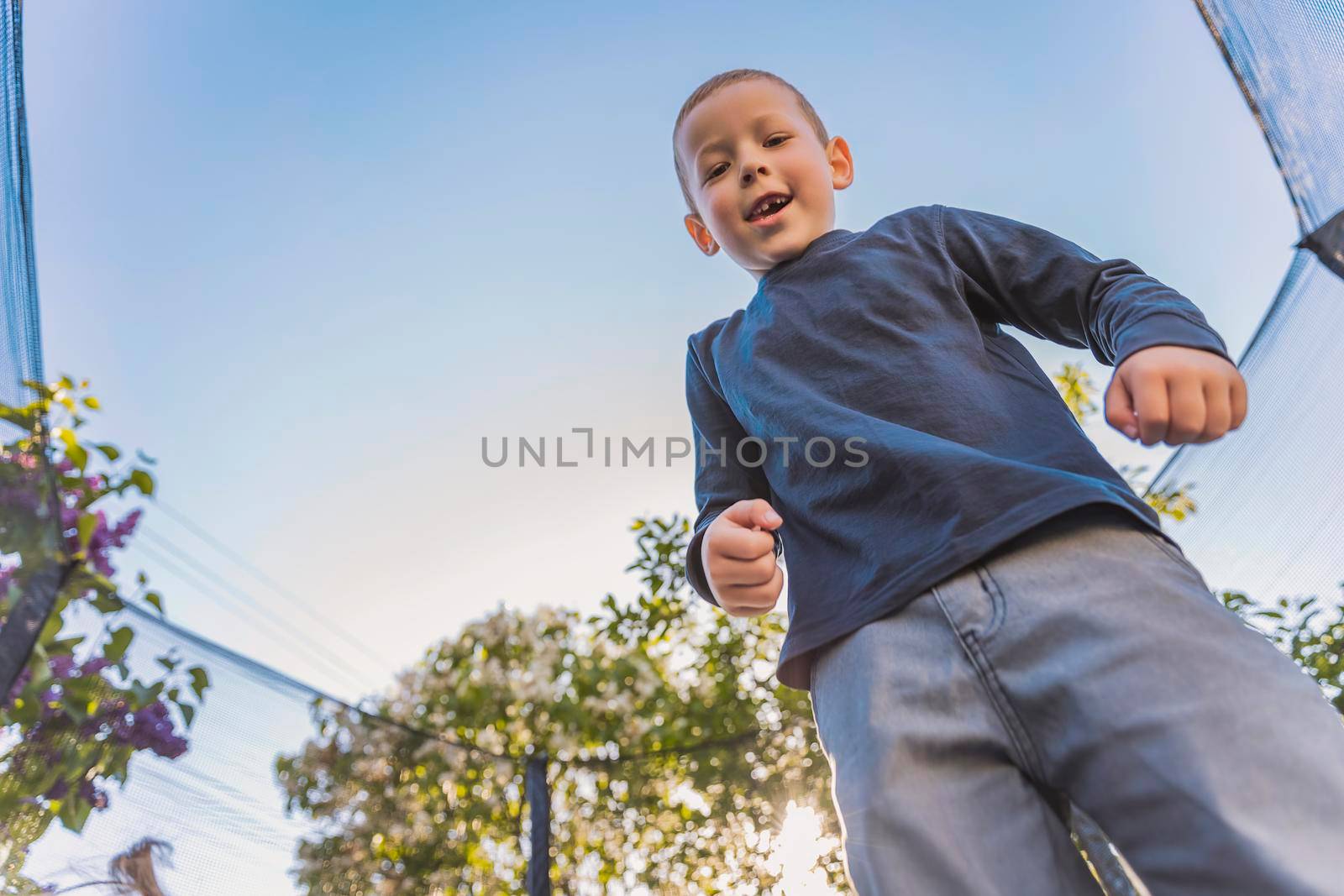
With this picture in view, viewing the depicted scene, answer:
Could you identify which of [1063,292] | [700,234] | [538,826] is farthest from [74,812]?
[1063,292]

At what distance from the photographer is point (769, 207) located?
2.81 ft

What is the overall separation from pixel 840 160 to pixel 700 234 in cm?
20

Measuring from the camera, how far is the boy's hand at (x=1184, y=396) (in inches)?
19.5

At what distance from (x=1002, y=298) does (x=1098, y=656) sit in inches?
14.7

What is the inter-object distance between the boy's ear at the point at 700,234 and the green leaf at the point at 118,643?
1.12 meters

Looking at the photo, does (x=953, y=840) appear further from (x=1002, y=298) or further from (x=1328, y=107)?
(x=1328, y=107)

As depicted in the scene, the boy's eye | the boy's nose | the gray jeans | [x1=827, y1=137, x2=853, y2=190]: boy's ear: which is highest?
[x1=827, y1=137, x2=853, y2=190]: boy's ear

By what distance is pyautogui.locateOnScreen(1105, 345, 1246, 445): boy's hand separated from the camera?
0.49 m

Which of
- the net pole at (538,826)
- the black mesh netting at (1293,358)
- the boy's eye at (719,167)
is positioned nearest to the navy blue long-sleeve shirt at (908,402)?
the boy's eye at (719,167)

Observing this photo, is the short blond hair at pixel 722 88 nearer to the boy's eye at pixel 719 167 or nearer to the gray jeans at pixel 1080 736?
the boy's eye at pixel 719 167

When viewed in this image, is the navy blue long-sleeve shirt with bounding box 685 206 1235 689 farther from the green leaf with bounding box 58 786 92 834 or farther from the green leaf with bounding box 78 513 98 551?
the green leaf with bounding box 78 513 98 551

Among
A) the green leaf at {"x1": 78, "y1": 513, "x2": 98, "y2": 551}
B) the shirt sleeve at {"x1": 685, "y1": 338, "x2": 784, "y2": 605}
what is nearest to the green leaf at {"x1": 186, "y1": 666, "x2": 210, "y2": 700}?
the green leaf at {"x1": 78, "y1": 513, "x2": 98, "y2": 551}

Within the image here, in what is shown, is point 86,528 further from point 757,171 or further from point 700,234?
point 757,171

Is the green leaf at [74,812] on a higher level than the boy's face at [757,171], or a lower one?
lower
